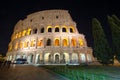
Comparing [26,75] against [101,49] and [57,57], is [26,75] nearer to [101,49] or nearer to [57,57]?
[101,49]

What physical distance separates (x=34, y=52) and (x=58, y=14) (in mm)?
17040

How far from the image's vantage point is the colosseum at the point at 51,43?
3588 cm

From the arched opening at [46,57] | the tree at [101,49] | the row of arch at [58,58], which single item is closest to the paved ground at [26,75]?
the tree at [101,49]

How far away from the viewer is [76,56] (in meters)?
37.6

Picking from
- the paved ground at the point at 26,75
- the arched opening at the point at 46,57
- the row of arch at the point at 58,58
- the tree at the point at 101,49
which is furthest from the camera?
the arched opening at the point at 46,57

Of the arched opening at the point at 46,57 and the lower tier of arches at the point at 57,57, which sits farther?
the arched opening at the point at 46,57

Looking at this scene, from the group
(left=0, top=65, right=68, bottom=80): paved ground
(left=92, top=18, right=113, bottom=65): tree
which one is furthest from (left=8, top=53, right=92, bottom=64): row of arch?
(left=0, top=65, right=68, bottom=80): paved ground

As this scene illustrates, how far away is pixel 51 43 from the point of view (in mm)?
37625

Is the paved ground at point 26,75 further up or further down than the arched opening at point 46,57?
further down

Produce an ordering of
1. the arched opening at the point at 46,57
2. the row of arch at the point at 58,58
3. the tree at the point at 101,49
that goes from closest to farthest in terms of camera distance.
A: the tree at the point at 101,49
the row of arch at the point at 58,58
the arched opening at the point at 46,57

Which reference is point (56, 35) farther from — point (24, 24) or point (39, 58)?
point (24, 24)

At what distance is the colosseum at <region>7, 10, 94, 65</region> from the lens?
118ft

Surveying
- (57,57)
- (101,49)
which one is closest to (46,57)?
(57,57)

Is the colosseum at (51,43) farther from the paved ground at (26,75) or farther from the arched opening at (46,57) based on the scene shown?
the paved ground at (26,75)
